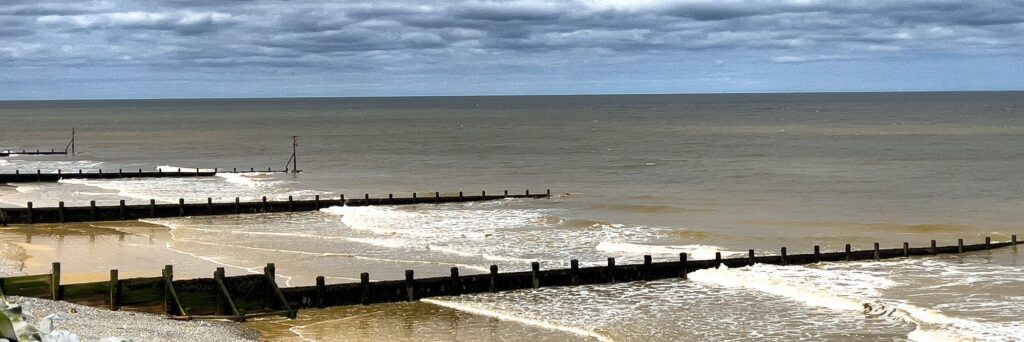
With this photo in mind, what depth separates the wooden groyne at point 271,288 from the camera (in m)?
25.0

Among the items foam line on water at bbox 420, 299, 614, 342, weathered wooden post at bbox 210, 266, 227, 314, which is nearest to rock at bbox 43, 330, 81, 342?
weathered wooden post at bbox 210, 266, 227, 314

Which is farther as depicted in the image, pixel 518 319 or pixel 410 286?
pixel 410 286

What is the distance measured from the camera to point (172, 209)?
48688 millimetres

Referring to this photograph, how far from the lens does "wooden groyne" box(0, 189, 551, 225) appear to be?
45.9m

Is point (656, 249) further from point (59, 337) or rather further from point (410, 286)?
point (59, 337)

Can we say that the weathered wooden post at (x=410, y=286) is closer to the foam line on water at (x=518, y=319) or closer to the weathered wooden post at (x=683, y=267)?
the foam line on water at (x=518, y=319)

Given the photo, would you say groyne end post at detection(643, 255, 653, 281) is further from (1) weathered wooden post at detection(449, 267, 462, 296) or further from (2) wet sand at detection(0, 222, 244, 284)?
(2) wet sand at detection(0, 222, 244, 284)

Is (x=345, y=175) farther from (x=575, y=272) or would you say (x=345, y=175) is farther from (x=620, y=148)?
(x=575, y=272)

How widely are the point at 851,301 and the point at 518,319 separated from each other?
28.9 feet

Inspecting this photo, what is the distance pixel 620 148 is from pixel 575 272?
3326 inches

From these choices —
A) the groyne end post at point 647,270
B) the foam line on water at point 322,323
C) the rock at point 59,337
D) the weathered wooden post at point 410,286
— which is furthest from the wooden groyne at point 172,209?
the rock at point 59,337

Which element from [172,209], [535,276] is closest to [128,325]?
[535,276]

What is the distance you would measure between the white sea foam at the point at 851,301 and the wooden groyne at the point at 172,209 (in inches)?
933

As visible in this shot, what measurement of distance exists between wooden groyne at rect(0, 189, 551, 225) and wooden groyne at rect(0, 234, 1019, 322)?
65.5ft
